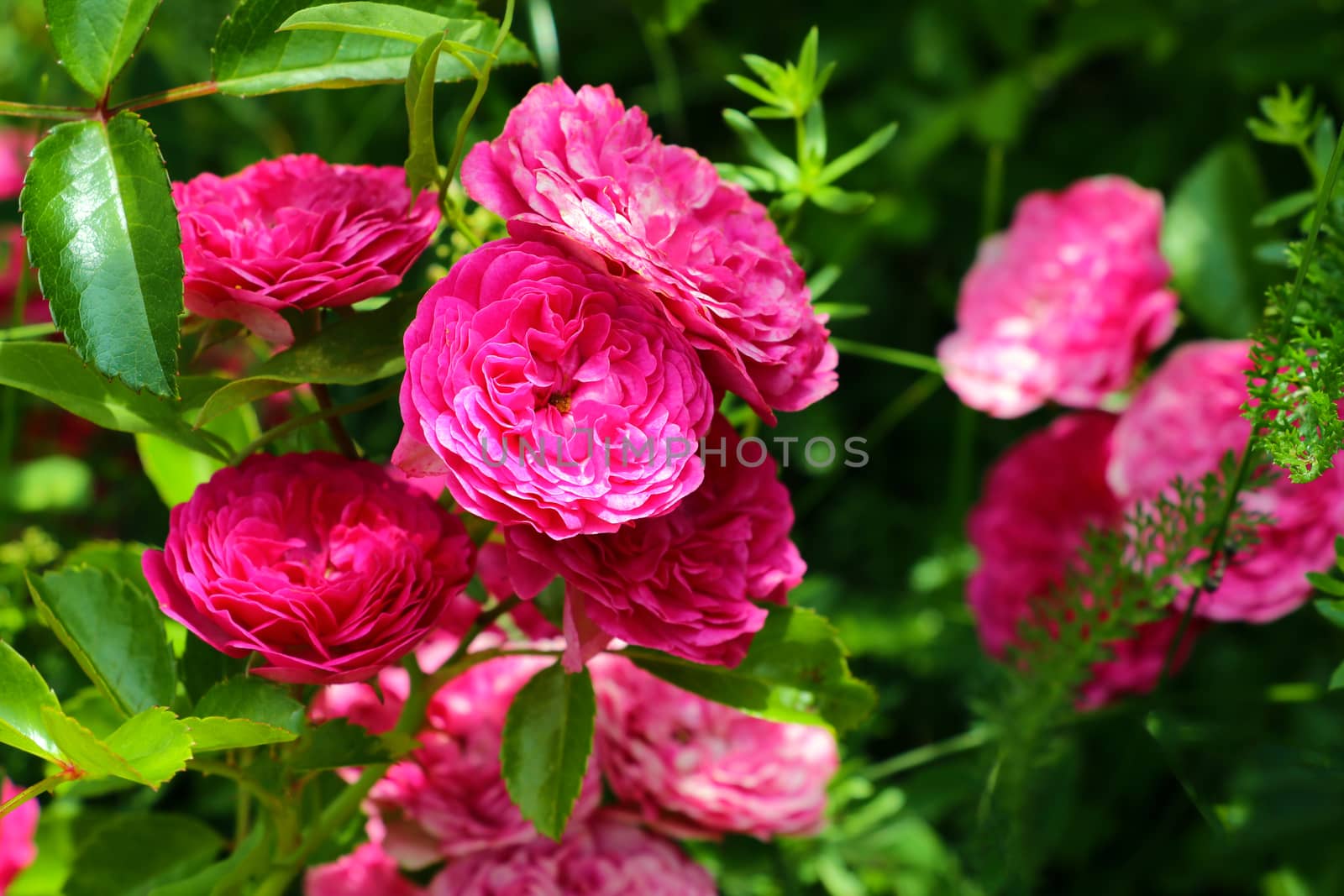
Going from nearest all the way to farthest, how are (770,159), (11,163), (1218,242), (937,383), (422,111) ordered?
(422,111) < (770,159) < (1218,242) < (937,383) < (11,163)

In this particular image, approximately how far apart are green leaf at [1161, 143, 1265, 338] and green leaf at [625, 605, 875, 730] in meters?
0.33

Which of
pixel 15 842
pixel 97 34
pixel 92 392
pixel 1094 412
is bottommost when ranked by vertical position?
pixel 15 842

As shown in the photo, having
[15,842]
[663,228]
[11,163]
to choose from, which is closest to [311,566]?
[663,228]

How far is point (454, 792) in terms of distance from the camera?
0.46m

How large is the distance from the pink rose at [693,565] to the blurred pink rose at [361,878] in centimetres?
20

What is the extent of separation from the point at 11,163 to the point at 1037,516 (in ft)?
2.79

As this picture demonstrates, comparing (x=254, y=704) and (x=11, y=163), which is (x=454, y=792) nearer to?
(x=254, y=704)

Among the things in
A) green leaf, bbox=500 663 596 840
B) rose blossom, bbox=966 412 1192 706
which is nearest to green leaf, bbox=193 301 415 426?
green leaf, bbox=500 663 596 840

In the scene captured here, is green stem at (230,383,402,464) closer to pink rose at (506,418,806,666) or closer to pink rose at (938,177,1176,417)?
pink rose at (506,418,806,666)

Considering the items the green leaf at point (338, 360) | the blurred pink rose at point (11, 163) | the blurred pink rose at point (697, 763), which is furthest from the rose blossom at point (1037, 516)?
the blurred pink rose at point (11, 163)

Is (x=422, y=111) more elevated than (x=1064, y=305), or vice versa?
(x=422, y=111)

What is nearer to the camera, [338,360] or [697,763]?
[338,360]

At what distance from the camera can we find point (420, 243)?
1.23ft

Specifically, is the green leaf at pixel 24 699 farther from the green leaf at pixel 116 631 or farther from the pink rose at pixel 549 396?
the pink rose at pixel 549 396
